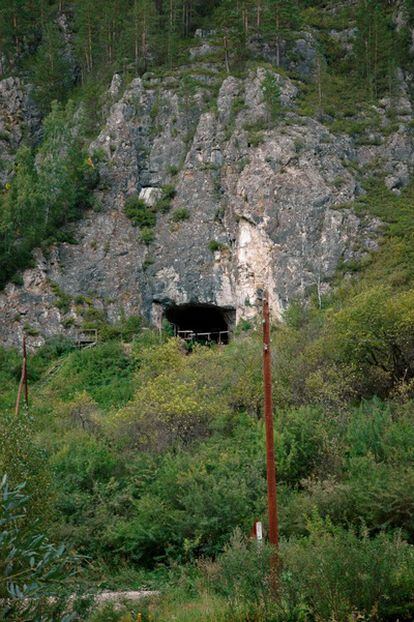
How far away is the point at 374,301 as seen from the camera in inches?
1004

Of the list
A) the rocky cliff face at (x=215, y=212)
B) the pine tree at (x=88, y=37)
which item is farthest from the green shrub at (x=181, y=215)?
the pine tree at (x=88, y=37)

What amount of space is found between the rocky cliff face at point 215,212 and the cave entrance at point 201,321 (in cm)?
112

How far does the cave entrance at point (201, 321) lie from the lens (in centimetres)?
4016

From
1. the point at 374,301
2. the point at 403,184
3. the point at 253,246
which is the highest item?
the point at 403,184

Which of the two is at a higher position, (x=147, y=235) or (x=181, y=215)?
(x=181, y=215)

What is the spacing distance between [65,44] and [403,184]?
31.1 m

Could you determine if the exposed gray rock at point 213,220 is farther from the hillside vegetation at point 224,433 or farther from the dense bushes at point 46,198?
the hillside vegetation at point 224,433

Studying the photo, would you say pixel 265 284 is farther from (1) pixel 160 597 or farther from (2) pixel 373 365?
(1) pixel 160 597

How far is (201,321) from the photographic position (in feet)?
147

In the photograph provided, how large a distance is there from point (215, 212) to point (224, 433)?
734 inches

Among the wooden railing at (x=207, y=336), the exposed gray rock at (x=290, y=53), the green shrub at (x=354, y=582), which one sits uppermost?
the exposed gray rock at (x=290, y=53)

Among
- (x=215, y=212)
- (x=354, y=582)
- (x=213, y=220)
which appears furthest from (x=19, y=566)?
(x=215, y=212)

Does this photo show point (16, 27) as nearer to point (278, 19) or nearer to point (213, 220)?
point (278, 19)

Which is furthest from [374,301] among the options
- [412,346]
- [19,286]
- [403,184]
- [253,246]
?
[19,286]
